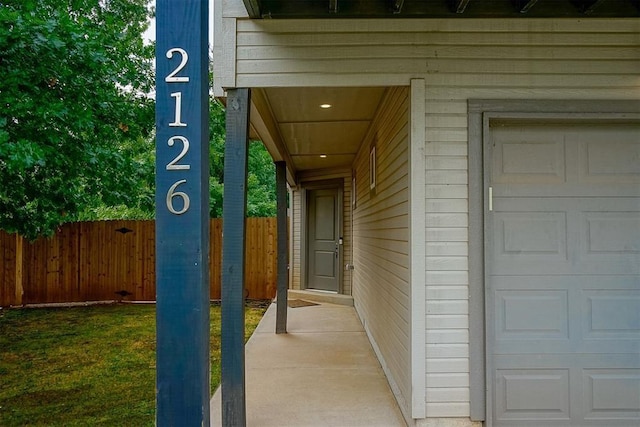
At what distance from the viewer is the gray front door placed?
816cm

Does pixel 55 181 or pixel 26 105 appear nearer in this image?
pixel 26 105

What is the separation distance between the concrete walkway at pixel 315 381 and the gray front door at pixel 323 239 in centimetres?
235

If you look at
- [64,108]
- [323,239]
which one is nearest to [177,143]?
[64,108]

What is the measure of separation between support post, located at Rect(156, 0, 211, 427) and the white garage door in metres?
1.79

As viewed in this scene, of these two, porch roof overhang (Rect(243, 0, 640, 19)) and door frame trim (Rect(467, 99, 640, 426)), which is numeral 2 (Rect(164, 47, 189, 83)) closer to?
porch roof overhang (Rect(243, 0, 640, 19))

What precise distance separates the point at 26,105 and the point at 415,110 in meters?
3.92

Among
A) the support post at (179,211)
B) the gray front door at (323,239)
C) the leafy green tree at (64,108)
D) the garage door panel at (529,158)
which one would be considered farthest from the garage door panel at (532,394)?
the gray front door at (323,239)

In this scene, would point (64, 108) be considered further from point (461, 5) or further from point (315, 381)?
point (461, 5)

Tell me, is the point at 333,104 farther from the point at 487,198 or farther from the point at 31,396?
the point at 31,396

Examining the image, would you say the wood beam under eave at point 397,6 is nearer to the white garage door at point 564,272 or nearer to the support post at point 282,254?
the white garage door at point 564,272

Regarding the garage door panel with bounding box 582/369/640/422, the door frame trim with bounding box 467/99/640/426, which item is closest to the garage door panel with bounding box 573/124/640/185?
the door frame trim with bounding box 467/99/640/426

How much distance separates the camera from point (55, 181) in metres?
6.62

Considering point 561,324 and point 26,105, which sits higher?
point 26,105

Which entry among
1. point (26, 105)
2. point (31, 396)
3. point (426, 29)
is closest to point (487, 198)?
point (426, 29)
